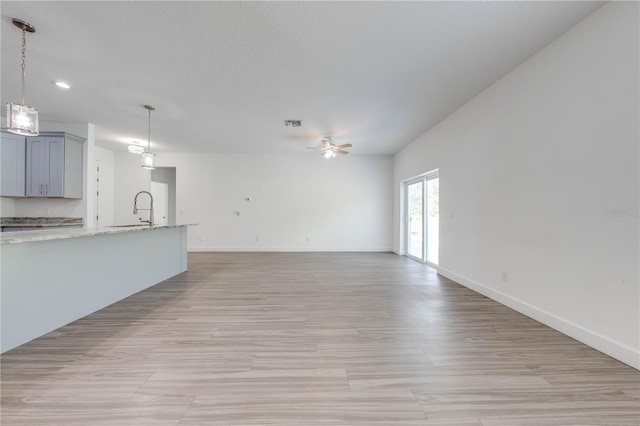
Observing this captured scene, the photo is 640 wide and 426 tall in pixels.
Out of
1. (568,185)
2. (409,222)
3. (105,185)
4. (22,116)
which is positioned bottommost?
(409,222)

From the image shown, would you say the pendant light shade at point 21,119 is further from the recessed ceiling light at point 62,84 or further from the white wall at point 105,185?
the white wall at point 105,185

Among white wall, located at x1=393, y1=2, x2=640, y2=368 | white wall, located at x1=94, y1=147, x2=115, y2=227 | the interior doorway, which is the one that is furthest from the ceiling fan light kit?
the interior doorway

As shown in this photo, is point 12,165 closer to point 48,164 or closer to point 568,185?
point 48,164

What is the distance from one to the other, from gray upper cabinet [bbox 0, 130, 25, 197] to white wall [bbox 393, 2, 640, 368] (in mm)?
7672

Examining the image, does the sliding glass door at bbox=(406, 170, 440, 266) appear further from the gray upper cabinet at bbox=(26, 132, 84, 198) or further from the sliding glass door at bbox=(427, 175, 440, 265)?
the gray upper cabinet at bbox=(26, 132, 84, 198)

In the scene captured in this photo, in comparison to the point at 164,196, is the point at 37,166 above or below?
above

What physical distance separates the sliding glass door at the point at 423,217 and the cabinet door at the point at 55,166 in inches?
282

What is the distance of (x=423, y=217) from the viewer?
5910 mm

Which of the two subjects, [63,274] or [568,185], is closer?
[568,185]

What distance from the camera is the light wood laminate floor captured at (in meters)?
1.43

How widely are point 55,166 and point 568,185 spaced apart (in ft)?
24.7

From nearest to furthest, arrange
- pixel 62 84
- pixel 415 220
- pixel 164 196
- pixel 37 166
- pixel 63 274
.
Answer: pixel 63 274
pixel 62 84
pixel 37 166
pixel 415 220
pixel 164 196

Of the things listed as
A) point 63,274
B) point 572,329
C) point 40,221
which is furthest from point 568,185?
point 40,221

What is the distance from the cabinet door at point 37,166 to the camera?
4523 millimetres
